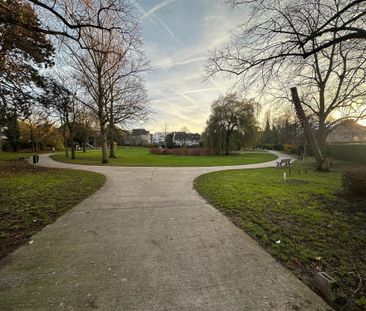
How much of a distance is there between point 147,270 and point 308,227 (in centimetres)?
342

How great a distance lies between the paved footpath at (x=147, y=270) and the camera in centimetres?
225

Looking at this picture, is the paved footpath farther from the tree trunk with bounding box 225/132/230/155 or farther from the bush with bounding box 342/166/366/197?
the tree trunk with bounding box 225/132/230/155

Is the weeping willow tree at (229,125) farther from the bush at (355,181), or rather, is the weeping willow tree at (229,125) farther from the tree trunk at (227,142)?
the bush at (355,181)

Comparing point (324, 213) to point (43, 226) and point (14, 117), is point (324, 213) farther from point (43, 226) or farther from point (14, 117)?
point (14, 117)

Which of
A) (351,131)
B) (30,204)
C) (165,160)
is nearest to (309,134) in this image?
(165,160)

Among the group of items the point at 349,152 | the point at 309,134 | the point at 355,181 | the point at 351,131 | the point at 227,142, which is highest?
the point at 351,131

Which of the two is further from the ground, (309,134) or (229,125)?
(229,125)

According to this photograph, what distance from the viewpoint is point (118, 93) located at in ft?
68.0

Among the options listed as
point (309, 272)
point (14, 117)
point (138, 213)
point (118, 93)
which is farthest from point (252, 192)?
point (118, 93)

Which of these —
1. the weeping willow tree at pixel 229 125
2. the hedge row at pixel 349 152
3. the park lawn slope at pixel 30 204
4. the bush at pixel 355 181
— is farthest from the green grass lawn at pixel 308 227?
the weeping willow tree at pixel 229 125

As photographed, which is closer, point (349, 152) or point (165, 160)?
point (165, 160)

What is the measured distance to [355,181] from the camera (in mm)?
6586

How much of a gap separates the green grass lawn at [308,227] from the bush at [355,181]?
35 centimetres

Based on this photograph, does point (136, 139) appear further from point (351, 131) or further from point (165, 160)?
point (351, 131)
